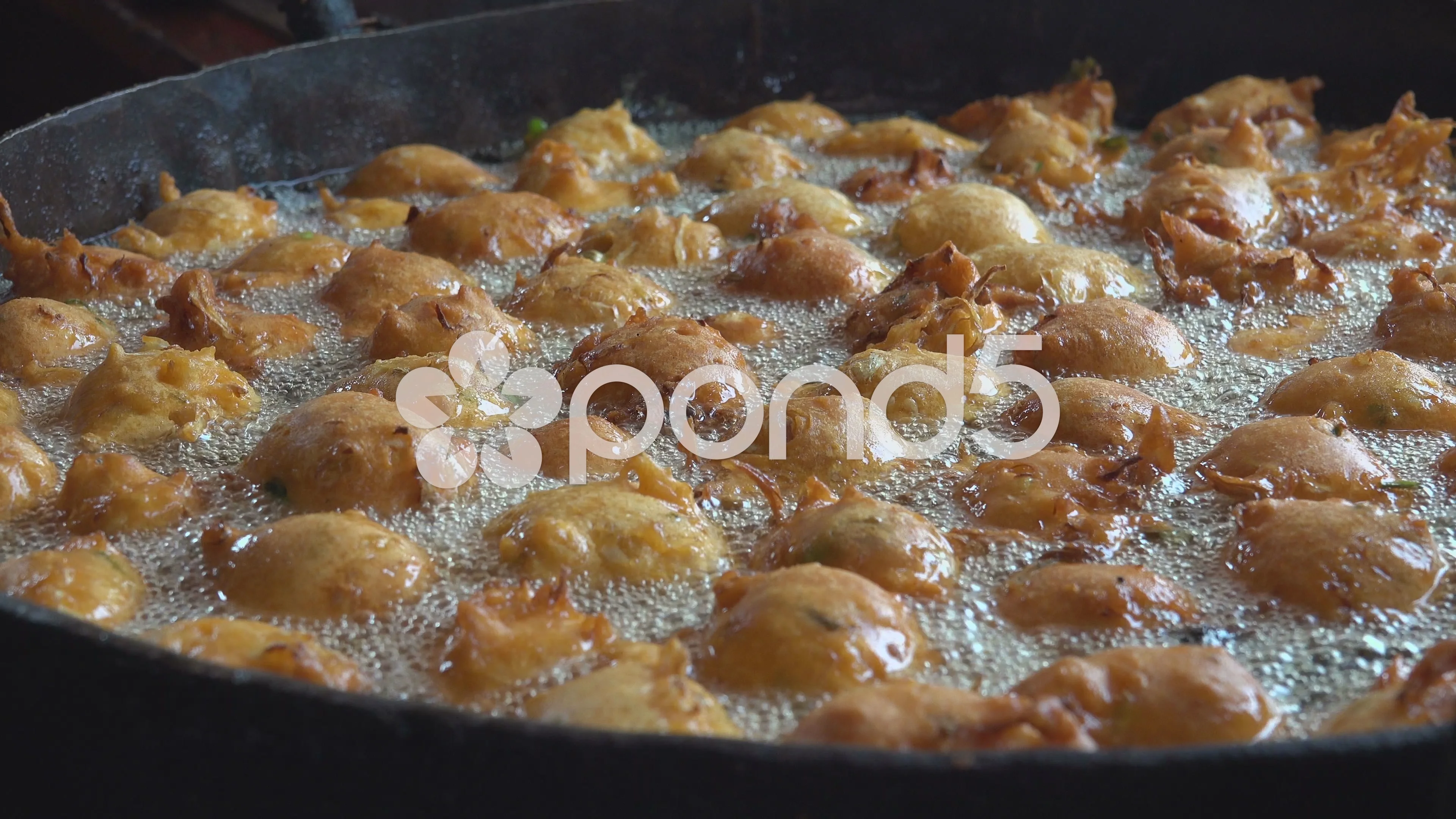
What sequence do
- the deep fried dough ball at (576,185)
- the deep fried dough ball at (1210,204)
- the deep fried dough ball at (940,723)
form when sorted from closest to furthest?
the deep fried dough ball at (940,723), the deep fried dough ball at (1210,204), the deep fried dough ball at (576,185)

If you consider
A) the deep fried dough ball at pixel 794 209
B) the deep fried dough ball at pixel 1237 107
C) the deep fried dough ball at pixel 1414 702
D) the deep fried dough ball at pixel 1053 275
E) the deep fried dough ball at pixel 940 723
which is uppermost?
the deep fried dough ball at pixel 1237 107

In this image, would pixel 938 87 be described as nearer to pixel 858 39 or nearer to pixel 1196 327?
pixel 858 39

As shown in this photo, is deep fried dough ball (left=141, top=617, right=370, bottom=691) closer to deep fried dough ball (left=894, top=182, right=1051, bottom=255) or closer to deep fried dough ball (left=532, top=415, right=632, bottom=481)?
deep fried dough ball (left=532, top=415, right=632, bottom=481)

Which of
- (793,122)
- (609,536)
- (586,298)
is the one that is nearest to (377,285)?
(586,298)

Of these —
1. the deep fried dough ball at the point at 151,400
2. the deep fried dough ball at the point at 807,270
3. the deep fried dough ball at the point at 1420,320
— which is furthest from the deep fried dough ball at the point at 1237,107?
the deep fried dough ball at the point at 151,400

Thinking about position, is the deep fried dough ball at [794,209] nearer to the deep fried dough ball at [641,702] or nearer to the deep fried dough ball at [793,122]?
the deep fried dough ball at [793,122]

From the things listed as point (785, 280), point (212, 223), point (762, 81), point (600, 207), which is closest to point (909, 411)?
point (785, 280)
